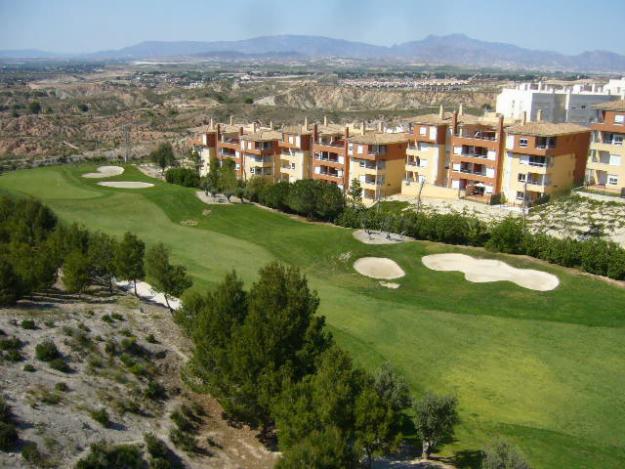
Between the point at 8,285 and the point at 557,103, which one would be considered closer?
the point at 8,285

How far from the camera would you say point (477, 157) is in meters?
68.1

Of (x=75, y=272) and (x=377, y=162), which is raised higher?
(x=377, y=162)

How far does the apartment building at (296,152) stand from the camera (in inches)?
3113

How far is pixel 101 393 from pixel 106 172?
70824 mm

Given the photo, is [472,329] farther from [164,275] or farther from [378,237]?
[378,237]

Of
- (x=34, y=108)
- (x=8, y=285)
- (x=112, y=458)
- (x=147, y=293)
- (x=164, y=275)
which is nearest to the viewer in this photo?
(x=112, y=458)

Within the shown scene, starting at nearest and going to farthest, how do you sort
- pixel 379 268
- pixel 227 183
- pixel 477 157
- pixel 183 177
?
pixel 379 268, pixel 477 157, pixel 227 183, pixel 183 177

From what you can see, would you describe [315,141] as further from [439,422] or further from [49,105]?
[49,105]

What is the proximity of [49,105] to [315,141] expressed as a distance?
143m

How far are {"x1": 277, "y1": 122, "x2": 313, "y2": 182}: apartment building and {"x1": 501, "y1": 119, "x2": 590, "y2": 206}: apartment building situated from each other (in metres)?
24.0

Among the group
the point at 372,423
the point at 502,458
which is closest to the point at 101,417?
the point at 372,423

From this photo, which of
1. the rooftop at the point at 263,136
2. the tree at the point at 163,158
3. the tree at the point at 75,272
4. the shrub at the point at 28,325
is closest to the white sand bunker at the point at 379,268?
the tree at the point at 75,272

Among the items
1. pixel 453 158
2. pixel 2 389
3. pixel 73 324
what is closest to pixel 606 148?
pixel 453 158

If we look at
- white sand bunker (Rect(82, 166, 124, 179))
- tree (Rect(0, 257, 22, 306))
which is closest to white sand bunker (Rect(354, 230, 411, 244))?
tree (Rect(0, 257, 22, 306))
